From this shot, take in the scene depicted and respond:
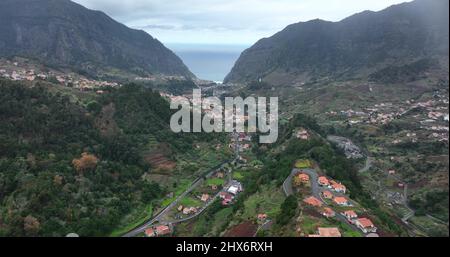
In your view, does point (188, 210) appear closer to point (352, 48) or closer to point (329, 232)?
point (329, 232)

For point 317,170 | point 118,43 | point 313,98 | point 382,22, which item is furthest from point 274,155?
point 118,43

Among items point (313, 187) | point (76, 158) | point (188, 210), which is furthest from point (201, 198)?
point (76, 158)

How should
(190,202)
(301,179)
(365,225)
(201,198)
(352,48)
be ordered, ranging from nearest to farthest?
(365,225) → (301,179) → (190,202) → (201,198) → (352,48)

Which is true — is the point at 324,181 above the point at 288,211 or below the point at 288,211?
above

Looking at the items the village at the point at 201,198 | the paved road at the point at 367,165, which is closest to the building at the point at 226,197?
the village at the point at 201,198

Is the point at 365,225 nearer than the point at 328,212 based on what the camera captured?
Yes

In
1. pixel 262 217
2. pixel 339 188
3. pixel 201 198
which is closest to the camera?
pixel 262 217

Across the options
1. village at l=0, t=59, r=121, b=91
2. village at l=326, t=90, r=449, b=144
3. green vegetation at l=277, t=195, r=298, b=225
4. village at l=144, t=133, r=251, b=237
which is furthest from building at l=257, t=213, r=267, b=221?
village at l=0, t=59, r=121, b=91
